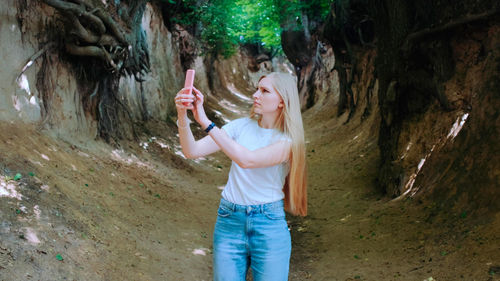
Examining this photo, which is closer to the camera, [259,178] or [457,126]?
[259,178]

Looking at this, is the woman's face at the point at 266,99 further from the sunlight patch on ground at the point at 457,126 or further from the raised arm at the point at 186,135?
the sunlight patch on ground at the point at 457,126

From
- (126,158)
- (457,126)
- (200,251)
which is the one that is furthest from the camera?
(126,158)

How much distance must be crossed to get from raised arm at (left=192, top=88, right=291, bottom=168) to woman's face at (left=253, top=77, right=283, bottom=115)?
0.20 meters

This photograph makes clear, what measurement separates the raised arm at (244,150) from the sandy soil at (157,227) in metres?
2.23

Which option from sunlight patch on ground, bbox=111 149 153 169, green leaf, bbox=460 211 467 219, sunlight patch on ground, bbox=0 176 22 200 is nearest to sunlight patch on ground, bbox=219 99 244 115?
sunlight patch on ground, bbox=111 149 153 169

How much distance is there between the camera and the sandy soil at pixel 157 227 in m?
4.07

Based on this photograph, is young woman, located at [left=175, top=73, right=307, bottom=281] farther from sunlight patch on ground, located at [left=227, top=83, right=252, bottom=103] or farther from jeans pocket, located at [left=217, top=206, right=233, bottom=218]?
sunlight patch on ground, located at [left=227, top=83, right=252, bottom=103]

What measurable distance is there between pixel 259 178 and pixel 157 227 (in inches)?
152

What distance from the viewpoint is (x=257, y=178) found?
2.34 m

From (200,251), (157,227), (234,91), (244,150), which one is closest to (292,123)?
(244,150)

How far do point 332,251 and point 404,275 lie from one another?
1.20 meters

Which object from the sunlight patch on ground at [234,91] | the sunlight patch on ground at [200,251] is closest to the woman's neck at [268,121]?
the sunlight patch on ground at [200,251]

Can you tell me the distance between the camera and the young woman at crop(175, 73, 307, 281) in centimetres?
222

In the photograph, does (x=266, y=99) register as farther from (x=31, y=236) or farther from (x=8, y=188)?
(x=8, y=188)
